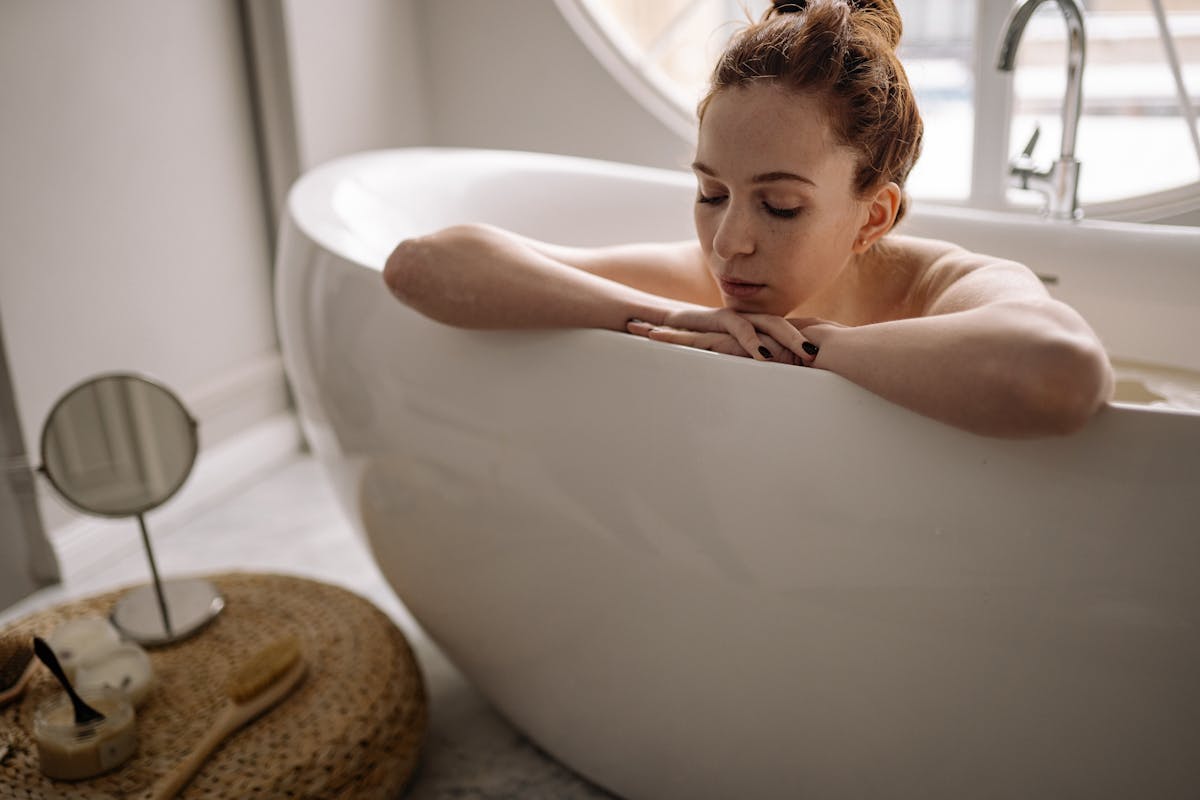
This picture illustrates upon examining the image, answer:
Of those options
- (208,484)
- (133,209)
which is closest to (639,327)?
(133,209)

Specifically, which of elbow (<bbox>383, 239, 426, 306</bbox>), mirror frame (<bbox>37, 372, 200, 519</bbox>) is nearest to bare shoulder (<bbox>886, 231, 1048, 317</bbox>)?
elbow (<bbox>383, 239, 426, 306</bbox>)

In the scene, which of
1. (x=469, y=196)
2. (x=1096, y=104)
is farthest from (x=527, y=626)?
(x=1096, y=104)

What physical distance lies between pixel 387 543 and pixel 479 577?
0.59ft

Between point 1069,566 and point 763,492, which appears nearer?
point 1069,566

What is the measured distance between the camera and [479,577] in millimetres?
1281

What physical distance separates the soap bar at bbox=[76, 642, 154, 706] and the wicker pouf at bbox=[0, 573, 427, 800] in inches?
1.1

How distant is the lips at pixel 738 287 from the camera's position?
→ 111 cm

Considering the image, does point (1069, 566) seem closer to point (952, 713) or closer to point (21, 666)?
point (952, 713)

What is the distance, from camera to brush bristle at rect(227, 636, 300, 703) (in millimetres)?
1253

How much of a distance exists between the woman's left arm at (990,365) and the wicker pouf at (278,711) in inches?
26.9

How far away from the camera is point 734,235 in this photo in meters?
1.07

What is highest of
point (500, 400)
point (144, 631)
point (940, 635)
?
point (500, 400)

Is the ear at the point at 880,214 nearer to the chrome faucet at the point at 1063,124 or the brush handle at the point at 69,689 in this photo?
the chrome faucet at the point at 1063,124

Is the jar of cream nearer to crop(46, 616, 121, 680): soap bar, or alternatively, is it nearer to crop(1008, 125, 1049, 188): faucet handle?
crop(46, 616, 121, 680): soap bar
